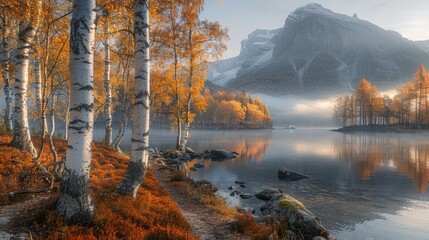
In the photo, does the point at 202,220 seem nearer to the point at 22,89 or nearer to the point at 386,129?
the point at 22,89

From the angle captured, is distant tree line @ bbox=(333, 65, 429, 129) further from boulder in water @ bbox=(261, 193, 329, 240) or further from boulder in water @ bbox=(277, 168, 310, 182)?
boulder in water @ bbox=(261, 193, 329, 240)

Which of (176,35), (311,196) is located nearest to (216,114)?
(176,35)

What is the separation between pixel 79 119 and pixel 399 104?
110 m

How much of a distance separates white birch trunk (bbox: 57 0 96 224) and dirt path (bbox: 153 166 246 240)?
395 centimetres

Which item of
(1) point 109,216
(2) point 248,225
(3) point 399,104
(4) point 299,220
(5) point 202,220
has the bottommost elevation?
(4) point 299,220

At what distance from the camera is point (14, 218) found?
6418 millimetres

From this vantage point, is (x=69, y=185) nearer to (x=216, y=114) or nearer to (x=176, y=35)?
(x=176, y=35)

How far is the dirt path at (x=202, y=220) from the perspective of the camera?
Answer: 8.94 metres

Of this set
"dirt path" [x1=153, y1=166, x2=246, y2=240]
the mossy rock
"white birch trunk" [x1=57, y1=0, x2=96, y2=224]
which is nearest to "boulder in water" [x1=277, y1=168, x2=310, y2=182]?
the mossy rock

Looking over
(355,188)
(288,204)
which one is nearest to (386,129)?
(355,188)

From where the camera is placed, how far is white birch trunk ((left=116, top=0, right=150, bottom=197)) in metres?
8.67

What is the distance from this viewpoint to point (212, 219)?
10859 mm

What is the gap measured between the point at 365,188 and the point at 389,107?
99.8 m

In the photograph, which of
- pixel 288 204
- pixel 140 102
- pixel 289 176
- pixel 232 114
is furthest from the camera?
pixel 232 114
